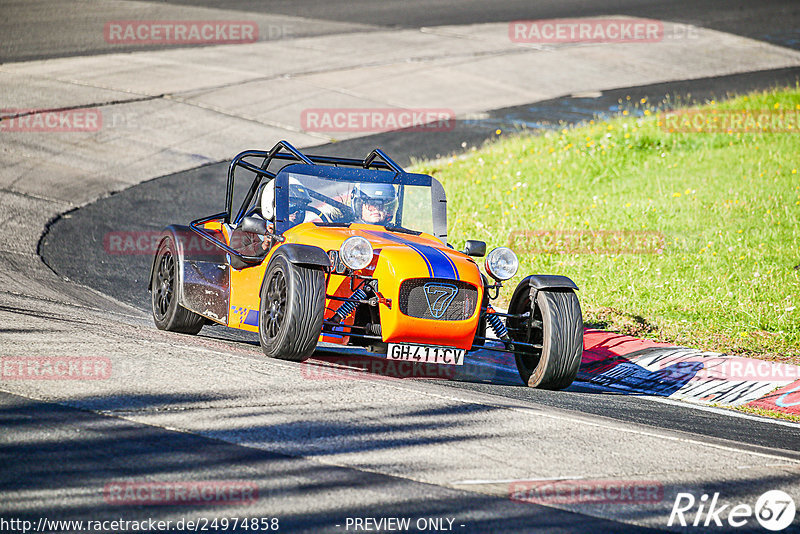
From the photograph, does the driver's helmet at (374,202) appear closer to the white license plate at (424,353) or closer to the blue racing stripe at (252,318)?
the blue racing stripe at (252,318)

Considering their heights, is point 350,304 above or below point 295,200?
below

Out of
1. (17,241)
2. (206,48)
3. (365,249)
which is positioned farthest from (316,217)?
(206,48)

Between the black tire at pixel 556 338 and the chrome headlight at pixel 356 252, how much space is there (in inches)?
59.0

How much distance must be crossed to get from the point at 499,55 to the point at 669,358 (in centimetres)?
1920

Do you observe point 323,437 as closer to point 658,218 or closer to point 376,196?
point 376,196

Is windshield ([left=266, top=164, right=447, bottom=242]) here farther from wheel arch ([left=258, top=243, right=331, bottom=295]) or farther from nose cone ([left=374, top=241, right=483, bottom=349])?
nose cone ([left=374, top=241, right=483, bottom=349])

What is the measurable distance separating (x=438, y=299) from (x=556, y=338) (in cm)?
99

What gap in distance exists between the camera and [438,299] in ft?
25.0

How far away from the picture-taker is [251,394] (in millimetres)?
6273

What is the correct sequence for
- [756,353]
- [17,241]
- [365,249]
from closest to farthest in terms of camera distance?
[365,249]
[756,353]
[17,241]

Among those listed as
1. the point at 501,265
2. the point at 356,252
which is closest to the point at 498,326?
the point at 501,265

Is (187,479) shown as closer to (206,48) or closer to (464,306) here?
(464,306)

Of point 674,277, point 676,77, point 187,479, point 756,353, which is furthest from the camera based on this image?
point 676,77

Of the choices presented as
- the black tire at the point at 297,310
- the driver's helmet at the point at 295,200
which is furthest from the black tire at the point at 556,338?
the driver's helmet at the point at 295,200
